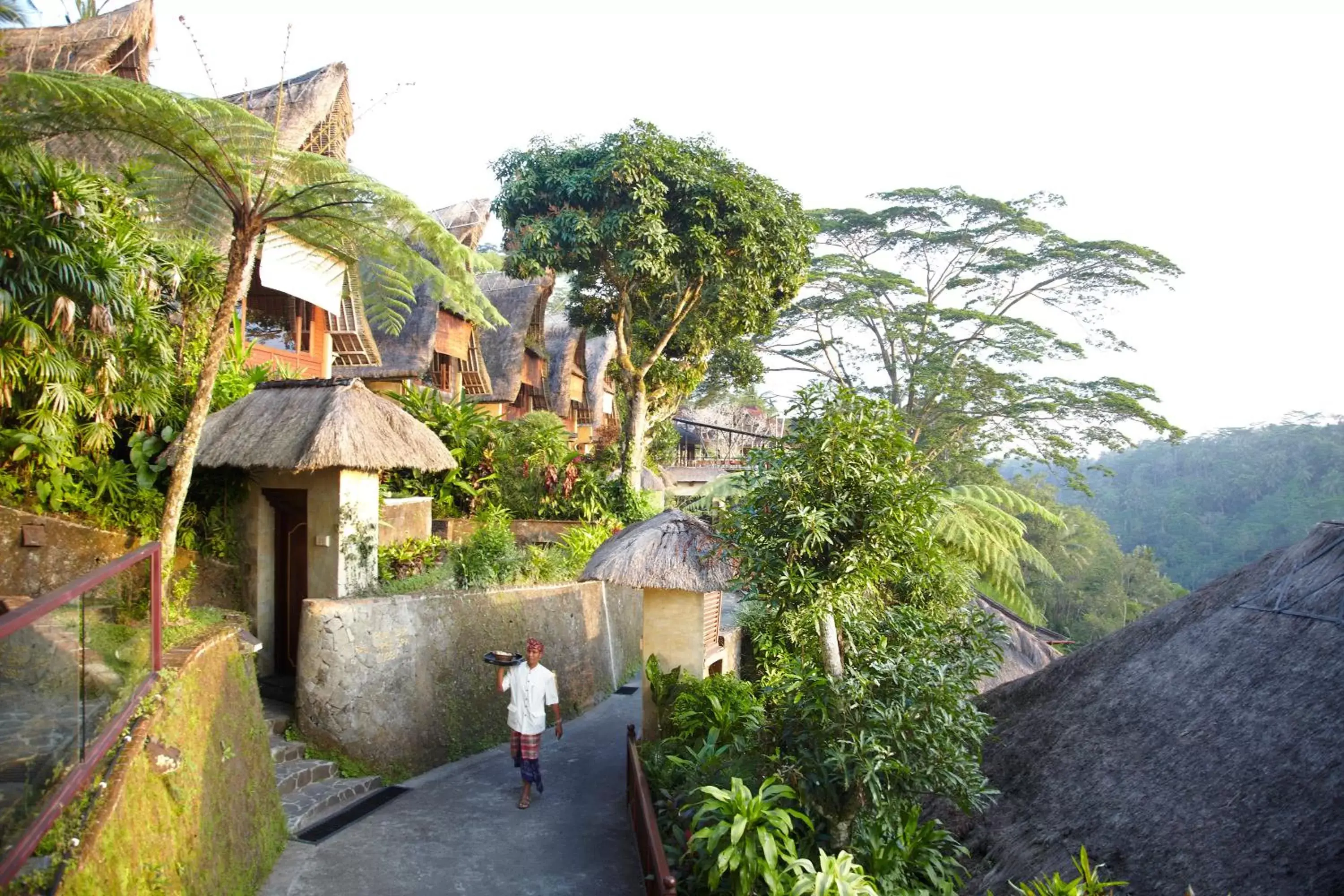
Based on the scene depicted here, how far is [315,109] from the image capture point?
45.9ft

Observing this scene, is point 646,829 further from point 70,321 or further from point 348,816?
point 70,321

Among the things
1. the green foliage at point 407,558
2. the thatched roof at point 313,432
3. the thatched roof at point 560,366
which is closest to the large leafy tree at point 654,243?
the green foliage at point 407,558

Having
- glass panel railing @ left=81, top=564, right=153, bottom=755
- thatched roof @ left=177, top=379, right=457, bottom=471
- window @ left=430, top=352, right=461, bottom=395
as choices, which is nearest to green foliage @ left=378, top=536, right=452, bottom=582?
thatched roof @ left=177, top=379, right=457, bottom=471

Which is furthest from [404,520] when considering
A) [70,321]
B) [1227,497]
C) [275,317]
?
[1227,497]

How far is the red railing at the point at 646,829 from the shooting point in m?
4.94

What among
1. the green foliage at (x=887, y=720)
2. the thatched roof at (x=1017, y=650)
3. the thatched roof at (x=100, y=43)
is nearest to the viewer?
the green foliage at (x=887, y=720)

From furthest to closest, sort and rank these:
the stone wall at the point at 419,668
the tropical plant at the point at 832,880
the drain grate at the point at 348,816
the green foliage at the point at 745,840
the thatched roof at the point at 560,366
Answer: the thatched roof at the point at 560,366
the stone wall at the point at 419,668
the drain grate at the point at 348,816
the green foliage at the point at 745,840
the tropical plant at the point at 832,880

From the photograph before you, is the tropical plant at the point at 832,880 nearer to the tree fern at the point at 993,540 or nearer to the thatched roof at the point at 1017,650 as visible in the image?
the thatched roof at the point at 1017,650

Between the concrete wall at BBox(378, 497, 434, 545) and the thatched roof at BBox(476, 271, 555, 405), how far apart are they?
1045 cm

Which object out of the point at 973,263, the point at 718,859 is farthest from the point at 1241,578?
the point at 973,263

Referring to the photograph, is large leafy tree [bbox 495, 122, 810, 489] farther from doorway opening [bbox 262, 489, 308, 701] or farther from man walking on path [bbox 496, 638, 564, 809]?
man walking on path [bbox 496, 638, 564, 809]

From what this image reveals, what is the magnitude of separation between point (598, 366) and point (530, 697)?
2249cm

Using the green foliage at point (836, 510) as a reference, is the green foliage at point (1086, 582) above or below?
below

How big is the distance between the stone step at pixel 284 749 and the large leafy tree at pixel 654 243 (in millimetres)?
7907
